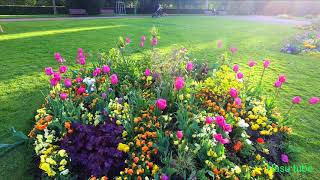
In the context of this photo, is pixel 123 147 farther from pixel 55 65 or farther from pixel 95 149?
pixel 55 65

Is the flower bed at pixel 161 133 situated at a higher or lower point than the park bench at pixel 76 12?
lower

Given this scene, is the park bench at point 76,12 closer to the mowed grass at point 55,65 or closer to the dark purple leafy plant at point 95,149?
the mowed grass at point 55,65

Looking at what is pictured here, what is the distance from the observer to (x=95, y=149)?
318cm

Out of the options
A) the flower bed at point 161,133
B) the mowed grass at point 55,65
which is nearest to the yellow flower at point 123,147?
the flower bed at point 161,133

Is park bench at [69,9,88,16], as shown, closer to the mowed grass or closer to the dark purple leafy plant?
the mowed grass

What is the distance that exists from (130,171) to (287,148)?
7.66 feet

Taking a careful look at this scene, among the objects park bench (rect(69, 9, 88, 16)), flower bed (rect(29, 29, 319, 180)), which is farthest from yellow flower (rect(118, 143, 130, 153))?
park bench (rect(69, 9, 88, 16))

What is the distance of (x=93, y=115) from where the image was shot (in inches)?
153

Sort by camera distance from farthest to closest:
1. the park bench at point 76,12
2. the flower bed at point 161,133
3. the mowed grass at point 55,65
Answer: the park bench at point 76,12 < the mowed grass at point 55,65 < the flower bed at point 161,133

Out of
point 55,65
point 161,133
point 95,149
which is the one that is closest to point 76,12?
point 55,65

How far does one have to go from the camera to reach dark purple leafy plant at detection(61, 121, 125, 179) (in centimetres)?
296

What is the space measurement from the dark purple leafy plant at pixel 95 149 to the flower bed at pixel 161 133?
1cm

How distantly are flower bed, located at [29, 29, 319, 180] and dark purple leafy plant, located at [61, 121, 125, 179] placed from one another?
0.01 m

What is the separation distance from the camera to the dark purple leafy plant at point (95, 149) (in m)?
2.96
